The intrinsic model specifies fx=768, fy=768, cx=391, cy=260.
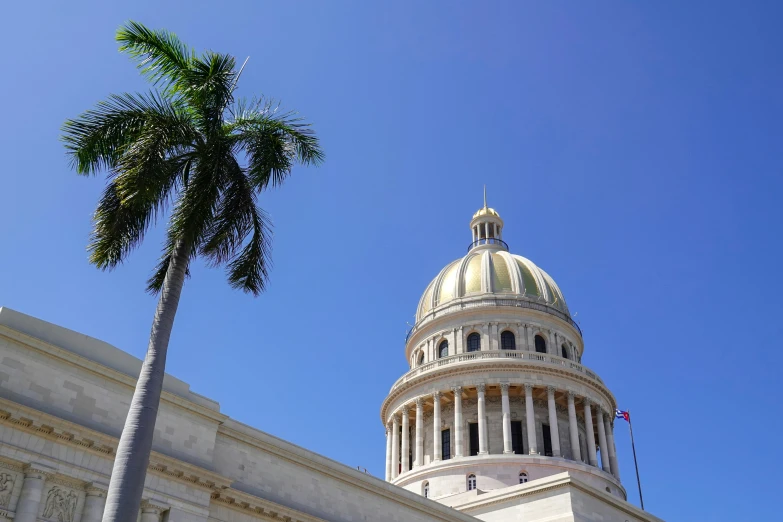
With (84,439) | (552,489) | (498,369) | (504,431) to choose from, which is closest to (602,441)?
(504,431)

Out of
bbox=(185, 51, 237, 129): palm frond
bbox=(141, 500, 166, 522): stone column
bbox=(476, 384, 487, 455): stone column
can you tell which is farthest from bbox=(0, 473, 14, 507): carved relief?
bbox=(476, 384, 487, 455): stone column

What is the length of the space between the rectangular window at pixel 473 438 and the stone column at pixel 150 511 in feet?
114

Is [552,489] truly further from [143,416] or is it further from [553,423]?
[143,416]

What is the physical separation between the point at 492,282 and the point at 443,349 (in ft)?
23.0

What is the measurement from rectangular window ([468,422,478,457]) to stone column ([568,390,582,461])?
6.86 m

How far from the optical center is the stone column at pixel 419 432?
57.6 meters

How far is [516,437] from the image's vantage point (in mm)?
56438

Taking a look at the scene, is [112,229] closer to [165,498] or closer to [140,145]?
[140,145]

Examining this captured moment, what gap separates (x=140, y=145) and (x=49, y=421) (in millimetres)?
10184

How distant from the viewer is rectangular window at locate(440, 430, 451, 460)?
56869 millimetres

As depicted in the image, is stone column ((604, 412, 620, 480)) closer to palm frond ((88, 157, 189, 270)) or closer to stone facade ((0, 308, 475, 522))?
stone facade ((0, 308, 475, 522))

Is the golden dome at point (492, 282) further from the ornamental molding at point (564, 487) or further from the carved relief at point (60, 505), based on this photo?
the carved relief at point (60, 505)

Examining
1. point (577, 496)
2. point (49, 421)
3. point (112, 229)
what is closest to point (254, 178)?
point (112, 229)

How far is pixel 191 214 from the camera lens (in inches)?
720
